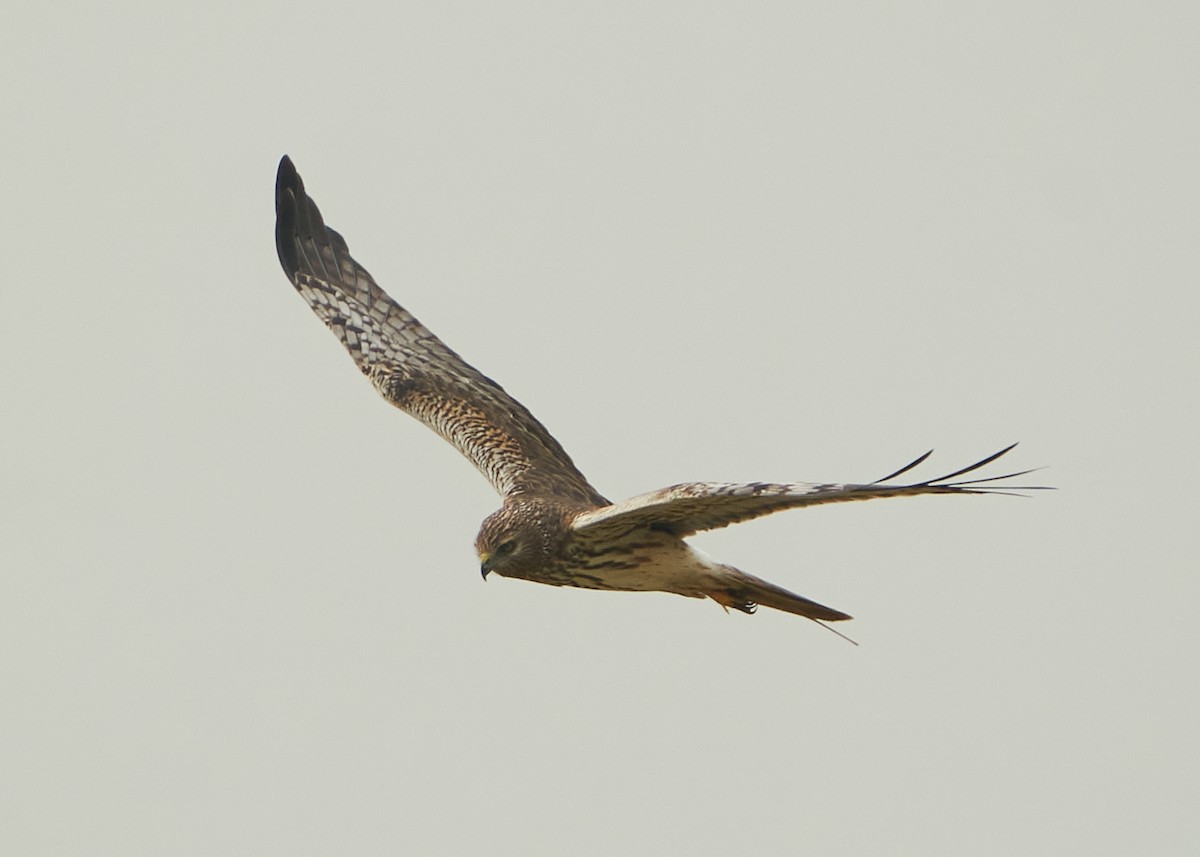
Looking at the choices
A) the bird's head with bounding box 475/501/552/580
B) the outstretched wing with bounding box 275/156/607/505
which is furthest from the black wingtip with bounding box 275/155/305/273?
the bird's head with bounding box 475/501/552/580

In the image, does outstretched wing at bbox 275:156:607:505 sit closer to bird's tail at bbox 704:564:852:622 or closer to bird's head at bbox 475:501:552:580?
bird's head at bbox 475:501:552:580

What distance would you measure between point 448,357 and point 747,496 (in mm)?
4233

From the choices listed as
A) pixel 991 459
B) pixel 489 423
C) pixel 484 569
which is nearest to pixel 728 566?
pixel 484 569

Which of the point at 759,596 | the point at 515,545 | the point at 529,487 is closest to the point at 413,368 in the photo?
the point at 529,487

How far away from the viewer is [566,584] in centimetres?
912

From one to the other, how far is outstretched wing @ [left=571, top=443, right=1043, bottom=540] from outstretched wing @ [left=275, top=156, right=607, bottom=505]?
1.13 m

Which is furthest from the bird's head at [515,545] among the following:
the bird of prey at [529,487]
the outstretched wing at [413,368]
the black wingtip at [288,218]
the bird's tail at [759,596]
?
the black wingtip at [288,218]

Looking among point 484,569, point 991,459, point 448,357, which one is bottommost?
point 484,569

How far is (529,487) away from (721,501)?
209cm

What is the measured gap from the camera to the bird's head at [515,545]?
29.3 feet

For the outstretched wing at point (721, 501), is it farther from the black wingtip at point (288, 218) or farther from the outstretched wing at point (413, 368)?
the black wingtip at point (288, 218)

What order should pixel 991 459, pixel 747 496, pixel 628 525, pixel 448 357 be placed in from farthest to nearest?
pixel 448 357 → pixel 628 525 → pixel 747 496 → pixel 991 459

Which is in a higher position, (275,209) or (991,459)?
(275,209)

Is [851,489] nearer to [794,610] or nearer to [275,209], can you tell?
[794,610]
